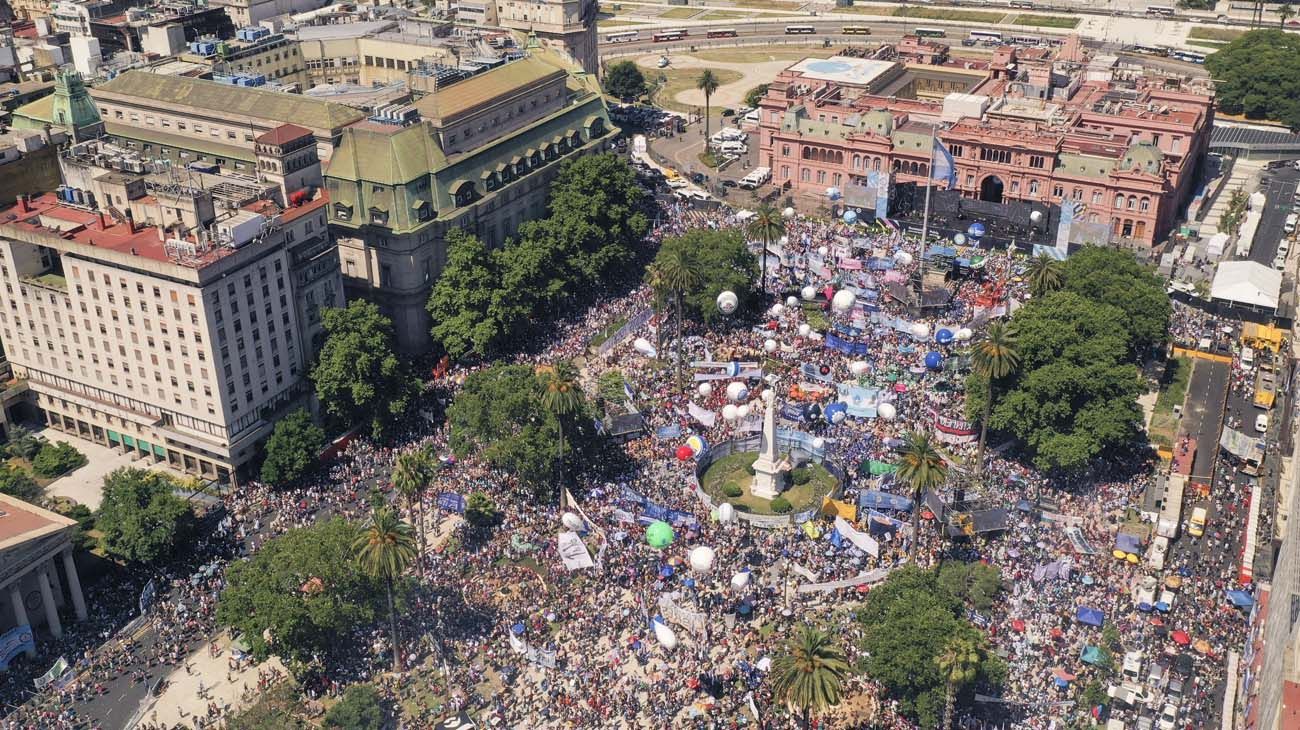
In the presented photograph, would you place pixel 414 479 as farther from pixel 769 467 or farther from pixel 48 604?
pixel 769 467

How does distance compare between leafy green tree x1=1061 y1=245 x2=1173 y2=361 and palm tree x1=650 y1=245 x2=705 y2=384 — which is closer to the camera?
leafy green tree x1=1061 y1=245 x2=1173 y2=361

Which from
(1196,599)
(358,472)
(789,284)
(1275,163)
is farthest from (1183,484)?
(1275,163)

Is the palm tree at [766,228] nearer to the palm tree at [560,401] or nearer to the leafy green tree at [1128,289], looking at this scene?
the leafy green tree at [1128,289]

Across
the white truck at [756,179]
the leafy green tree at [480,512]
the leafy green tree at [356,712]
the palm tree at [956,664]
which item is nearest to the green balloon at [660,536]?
the leafy green tree at [480,512]

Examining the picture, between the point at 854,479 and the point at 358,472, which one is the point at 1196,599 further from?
the point at 358,472

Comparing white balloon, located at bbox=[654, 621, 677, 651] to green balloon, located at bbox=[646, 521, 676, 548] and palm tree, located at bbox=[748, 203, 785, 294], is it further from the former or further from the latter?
palm tree, located at bbox=[748, 203, 785, 294]

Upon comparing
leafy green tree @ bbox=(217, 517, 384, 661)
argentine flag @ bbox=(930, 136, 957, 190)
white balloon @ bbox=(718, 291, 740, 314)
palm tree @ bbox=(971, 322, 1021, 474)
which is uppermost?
argentine flag @ bbox=(930, 136, 957, 190)

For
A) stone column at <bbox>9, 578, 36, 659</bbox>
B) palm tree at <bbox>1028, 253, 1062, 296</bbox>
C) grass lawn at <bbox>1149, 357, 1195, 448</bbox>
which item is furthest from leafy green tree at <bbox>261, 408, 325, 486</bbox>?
grass lawn at <bbox>1149, 357, 1195, 448</bbox>
